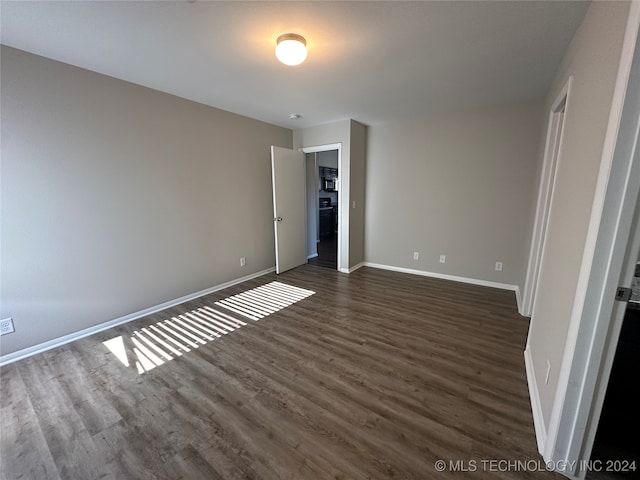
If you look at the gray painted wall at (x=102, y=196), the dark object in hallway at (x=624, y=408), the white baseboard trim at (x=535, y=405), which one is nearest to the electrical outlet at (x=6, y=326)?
the gray painted wall at (x=102, y=196)

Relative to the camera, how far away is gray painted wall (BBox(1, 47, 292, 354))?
2.08 metres

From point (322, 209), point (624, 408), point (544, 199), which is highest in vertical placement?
point (544, 199)

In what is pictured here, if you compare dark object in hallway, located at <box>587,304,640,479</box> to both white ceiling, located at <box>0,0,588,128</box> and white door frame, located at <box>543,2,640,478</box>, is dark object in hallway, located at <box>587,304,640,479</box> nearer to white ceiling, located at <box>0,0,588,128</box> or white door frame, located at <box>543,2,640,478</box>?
white door frame, located at <box>543,2,640,478</box>

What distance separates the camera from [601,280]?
3.40 feet

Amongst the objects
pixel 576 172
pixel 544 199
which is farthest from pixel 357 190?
pixel 576 172

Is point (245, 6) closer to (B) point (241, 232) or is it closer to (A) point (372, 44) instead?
(A) point (372, 44)

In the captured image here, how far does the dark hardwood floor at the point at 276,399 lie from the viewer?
52.2 inches

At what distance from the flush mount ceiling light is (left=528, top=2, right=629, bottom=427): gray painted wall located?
1.67 m

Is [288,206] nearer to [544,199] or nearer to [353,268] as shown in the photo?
[353,268]

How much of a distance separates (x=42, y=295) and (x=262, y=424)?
7.60 ft

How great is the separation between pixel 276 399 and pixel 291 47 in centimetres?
248

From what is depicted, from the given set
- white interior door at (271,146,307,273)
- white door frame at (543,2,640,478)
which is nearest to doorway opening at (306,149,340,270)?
white interior door at (271,146,307,273)

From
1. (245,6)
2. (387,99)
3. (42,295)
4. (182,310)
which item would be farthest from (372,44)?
(42,295)

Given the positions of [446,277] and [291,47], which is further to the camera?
[446,277]
